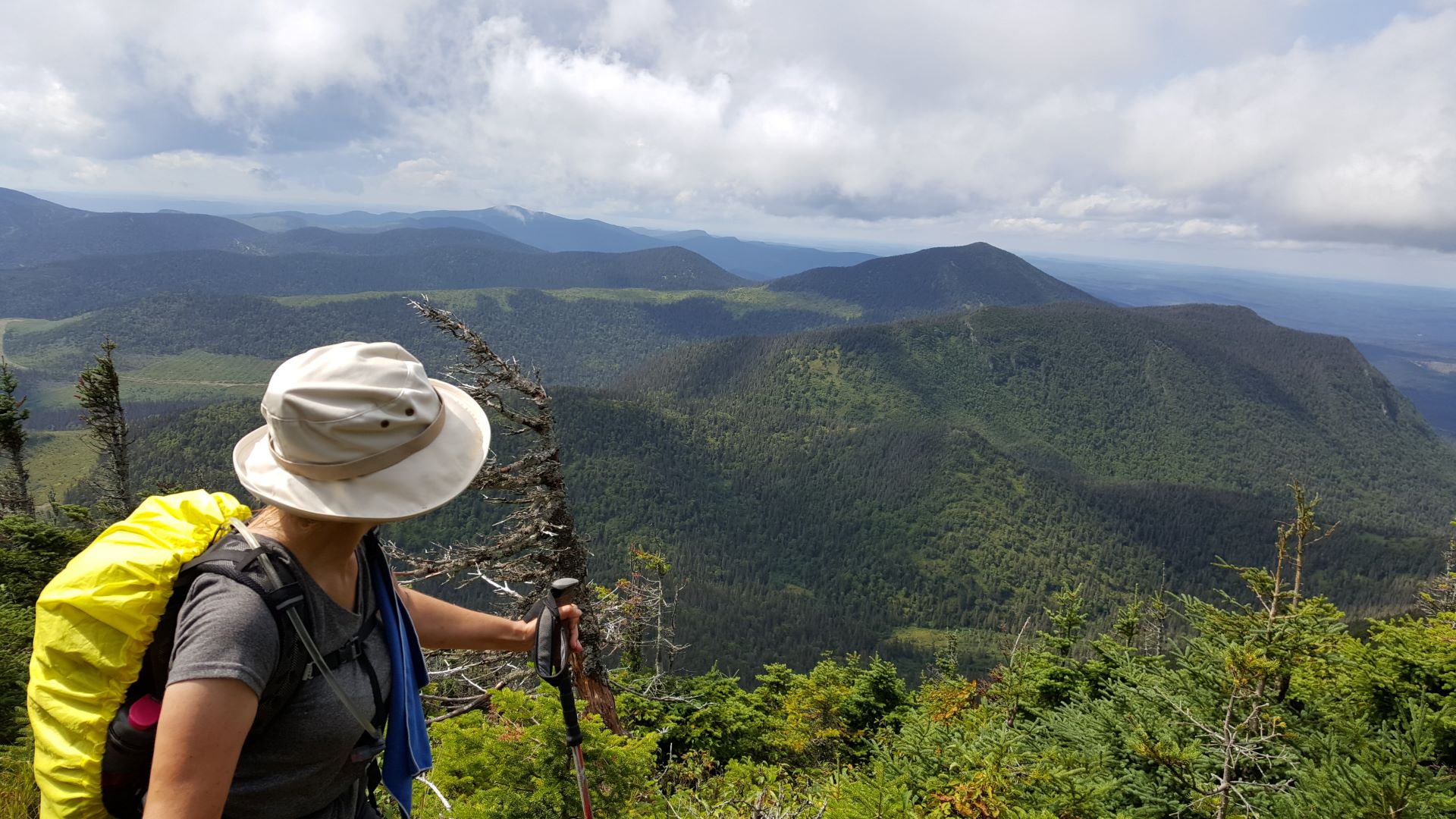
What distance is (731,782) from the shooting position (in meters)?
10.3

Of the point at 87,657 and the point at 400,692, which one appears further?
the point at 400,692

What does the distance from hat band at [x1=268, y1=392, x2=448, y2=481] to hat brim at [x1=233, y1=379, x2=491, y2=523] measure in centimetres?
2

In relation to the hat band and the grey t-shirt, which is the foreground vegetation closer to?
the grey t-shirt

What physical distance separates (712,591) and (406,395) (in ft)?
471

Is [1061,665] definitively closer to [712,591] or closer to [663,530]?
[712,591]

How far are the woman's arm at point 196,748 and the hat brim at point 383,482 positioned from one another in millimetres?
553

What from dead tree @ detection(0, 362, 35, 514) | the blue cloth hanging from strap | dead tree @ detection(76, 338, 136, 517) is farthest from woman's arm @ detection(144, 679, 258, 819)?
dead tree @ detection(0, 362, 35, 514)

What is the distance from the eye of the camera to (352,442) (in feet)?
6.92

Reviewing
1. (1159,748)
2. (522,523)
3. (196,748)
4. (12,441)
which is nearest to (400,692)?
(196,748)

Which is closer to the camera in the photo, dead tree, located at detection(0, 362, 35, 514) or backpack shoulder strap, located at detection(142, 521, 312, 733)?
backpack shoulder strap, located at detection(142, 521, 312, 733)

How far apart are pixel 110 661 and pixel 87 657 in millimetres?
61

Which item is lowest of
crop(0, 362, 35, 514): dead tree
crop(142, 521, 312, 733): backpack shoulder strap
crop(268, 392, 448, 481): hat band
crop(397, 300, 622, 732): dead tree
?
crop(0, 362, 35, 514): dead tree

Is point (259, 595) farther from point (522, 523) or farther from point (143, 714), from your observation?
Result: point (522, 523)

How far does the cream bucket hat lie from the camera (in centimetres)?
205
